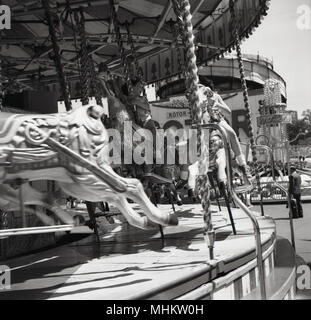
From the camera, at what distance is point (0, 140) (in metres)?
3.17

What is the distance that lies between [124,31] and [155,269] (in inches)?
353

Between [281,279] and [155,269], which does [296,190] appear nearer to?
[281,279]

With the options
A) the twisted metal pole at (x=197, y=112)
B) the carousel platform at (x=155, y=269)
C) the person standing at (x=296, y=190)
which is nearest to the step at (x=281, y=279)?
the carousel platform at (x=155, y=269)

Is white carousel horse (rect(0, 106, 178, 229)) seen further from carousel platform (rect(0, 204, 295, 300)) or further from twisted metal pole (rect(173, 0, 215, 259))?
carousel platform (rect(0, 204, 295, 300))

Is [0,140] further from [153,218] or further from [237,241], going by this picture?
[237,241]

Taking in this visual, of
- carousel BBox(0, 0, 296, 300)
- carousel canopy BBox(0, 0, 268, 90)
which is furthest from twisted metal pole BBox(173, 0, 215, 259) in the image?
carousel canopy BBox(0, 0, 268, 90)

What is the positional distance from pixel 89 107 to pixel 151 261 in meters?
1.81

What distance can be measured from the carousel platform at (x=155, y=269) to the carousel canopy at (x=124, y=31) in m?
4.34

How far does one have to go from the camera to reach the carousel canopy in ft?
31.9

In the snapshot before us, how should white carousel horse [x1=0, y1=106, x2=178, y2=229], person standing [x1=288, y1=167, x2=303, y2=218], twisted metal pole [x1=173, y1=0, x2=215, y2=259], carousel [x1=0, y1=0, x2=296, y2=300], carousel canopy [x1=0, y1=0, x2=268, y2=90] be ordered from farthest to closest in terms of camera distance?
person standing [x1=288, y1=167, x2=303, y2=218], carousel canopy [x1=0, y1=0, x2=268, y2=90], twisted metal pole [x1=173, y1=0, x2=215, y2=259], carousel [x1=0, y1=0, x2=296, y2=300], white carousel horse [x1=0, y1=106, x2=178, y2=229]

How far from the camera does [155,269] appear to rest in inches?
161

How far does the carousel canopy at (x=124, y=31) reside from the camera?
9734mm

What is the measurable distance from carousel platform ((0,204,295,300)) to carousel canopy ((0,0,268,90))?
14.2 feet

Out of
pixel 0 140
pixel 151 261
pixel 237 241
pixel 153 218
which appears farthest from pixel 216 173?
pixel 0 140
